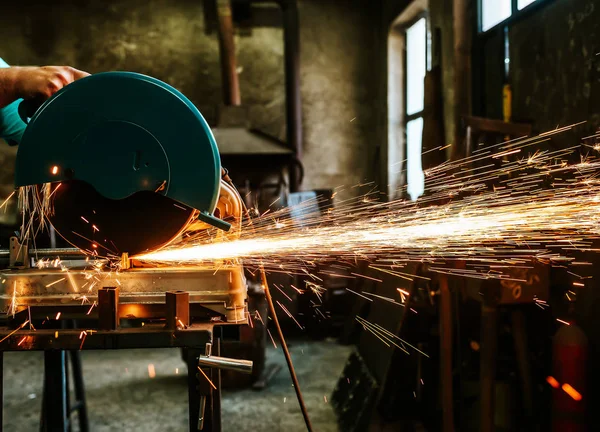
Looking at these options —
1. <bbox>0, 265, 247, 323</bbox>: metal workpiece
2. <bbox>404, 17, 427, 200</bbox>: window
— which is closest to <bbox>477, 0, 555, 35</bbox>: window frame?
<bbox>404, 17, 427, 200</bbox>: window

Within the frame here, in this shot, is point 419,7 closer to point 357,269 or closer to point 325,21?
point 325,21

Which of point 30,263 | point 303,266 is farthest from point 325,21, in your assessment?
point 30,263

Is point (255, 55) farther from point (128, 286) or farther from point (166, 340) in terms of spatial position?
point (166, 340)

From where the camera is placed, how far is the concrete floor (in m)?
3.19

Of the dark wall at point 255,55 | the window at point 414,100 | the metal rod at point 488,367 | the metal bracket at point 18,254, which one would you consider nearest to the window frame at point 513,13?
the window at point 414,100

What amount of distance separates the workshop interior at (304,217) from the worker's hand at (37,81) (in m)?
0.04

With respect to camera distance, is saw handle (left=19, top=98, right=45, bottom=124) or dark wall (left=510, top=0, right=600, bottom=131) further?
dark wall (left=510, top=0, right=600, bottom=131)

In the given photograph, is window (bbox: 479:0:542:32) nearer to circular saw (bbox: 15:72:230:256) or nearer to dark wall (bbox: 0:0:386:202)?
dark wall (bbox: 0:0:386:202)

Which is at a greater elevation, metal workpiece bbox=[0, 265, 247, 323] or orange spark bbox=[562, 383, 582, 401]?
metal workpiece bbox=[0, 265, 247, 323]

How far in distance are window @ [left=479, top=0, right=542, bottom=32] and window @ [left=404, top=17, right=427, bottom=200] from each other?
167cm

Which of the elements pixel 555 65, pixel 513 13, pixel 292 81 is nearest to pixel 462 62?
pixel 513 13

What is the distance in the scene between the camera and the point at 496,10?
370 centimetres

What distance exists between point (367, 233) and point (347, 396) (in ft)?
3.66

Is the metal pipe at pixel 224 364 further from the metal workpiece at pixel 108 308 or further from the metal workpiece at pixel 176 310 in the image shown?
the metal workpiece at pixel 108 308
